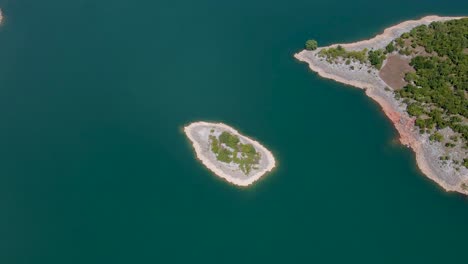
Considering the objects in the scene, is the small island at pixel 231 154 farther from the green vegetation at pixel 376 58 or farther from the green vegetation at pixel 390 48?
the green vegetation at pixel 390 48

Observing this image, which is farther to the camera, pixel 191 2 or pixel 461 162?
pixel 191 2

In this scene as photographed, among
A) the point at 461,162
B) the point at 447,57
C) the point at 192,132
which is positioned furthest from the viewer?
the point at 447,57

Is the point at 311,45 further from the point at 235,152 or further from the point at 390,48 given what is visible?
the point at 235,152

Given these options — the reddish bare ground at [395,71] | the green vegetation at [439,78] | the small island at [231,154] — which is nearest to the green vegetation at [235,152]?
the small island at [231,154]

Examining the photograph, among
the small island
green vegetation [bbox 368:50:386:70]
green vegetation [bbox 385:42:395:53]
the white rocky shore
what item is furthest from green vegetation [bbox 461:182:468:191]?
green vegetation [bbox 385:42:395:53]

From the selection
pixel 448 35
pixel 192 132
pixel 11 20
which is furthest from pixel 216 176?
pixel 11 20

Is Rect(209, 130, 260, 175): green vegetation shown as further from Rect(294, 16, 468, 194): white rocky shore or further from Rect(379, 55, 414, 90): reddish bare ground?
Rect(379, 55, 414, 90): reddish bare ground

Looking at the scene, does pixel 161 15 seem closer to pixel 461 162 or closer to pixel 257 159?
pixel 257 159

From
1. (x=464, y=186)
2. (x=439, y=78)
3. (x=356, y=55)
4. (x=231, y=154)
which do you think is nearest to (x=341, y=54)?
(x=356, y=55)
